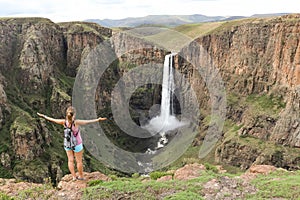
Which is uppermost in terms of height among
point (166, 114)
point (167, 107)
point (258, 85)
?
point (258, 85)

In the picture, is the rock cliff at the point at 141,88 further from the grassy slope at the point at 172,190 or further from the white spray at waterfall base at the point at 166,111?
the grassy slope at the point at 172,190

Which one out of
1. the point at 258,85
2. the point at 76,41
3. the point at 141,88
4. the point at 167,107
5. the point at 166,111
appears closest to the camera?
the point at 258,85

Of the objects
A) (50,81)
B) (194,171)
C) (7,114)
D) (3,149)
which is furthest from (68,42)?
(194,171)

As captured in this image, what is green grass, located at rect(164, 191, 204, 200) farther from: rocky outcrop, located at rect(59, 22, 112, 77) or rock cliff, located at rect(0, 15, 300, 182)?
rocky outcrop, located at rect(59, 22, 112, 77)

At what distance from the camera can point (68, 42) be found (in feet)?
358

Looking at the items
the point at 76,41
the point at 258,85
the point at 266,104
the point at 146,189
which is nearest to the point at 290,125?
the point at 266,104

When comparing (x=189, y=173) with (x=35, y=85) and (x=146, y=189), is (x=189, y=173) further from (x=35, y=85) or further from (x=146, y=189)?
(x=35, y=85)

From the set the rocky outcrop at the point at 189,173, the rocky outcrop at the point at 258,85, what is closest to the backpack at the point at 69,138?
the rocky outcrop at the point at 189,173

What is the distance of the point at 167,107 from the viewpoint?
96938mm

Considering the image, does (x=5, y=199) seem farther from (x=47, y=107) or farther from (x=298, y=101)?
(x=47, y=107)

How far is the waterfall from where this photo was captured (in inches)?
3524

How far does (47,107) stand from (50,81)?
953cm

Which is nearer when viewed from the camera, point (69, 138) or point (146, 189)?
point (69, 138)

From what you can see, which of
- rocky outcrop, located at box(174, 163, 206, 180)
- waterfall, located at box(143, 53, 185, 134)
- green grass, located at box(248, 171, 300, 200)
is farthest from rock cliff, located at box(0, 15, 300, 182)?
green grass, located at box(248, 171, 300, 200)
